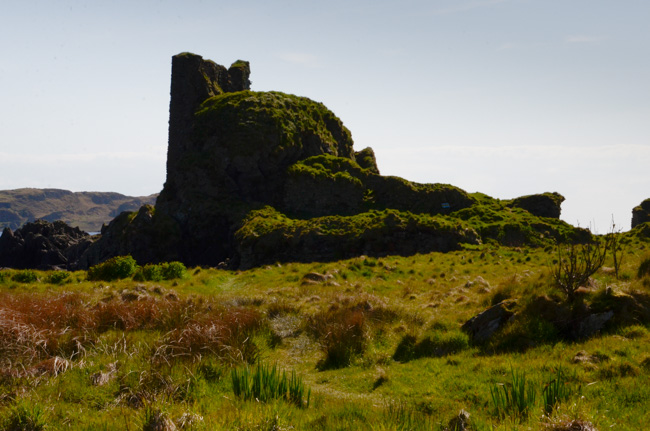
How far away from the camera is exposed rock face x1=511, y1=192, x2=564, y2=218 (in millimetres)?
50344

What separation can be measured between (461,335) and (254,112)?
4359 centimetres

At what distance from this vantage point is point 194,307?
14070 millimetres

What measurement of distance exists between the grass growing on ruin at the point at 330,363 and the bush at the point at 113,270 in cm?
848

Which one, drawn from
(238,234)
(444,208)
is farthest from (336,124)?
(238,234)

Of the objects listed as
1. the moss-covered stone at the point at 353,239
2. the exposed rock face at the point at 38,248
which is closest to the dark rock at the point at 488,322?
the moss-covered stone at the point at 353,239

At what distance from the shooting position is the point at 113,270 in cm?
2622

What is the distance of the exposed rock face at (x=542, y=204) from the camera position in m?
50.3

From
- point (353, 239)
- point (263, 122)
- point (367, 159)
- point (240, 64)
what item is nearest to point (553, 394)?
point (353, 239)

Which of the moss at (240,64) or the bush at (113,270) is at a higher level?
the moss at (240,64)

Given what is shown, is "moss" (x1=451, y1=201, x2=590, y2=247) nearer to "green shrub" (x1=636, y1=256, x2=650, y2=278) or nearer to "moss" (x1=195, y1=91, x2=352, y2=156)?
"moss" (x1=195, y1=91, x2=352, y2=156)

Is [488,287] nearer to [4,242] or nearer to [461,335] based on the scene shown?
[461,335]

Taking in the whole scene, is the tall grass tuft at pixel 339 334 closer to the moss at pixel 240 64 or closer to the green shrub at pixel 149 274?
the green shrub at pixel 149 274

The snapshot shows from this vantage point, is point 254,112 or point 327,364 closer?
point 327,364

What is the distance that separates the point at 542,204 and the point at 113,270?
45246 mm
